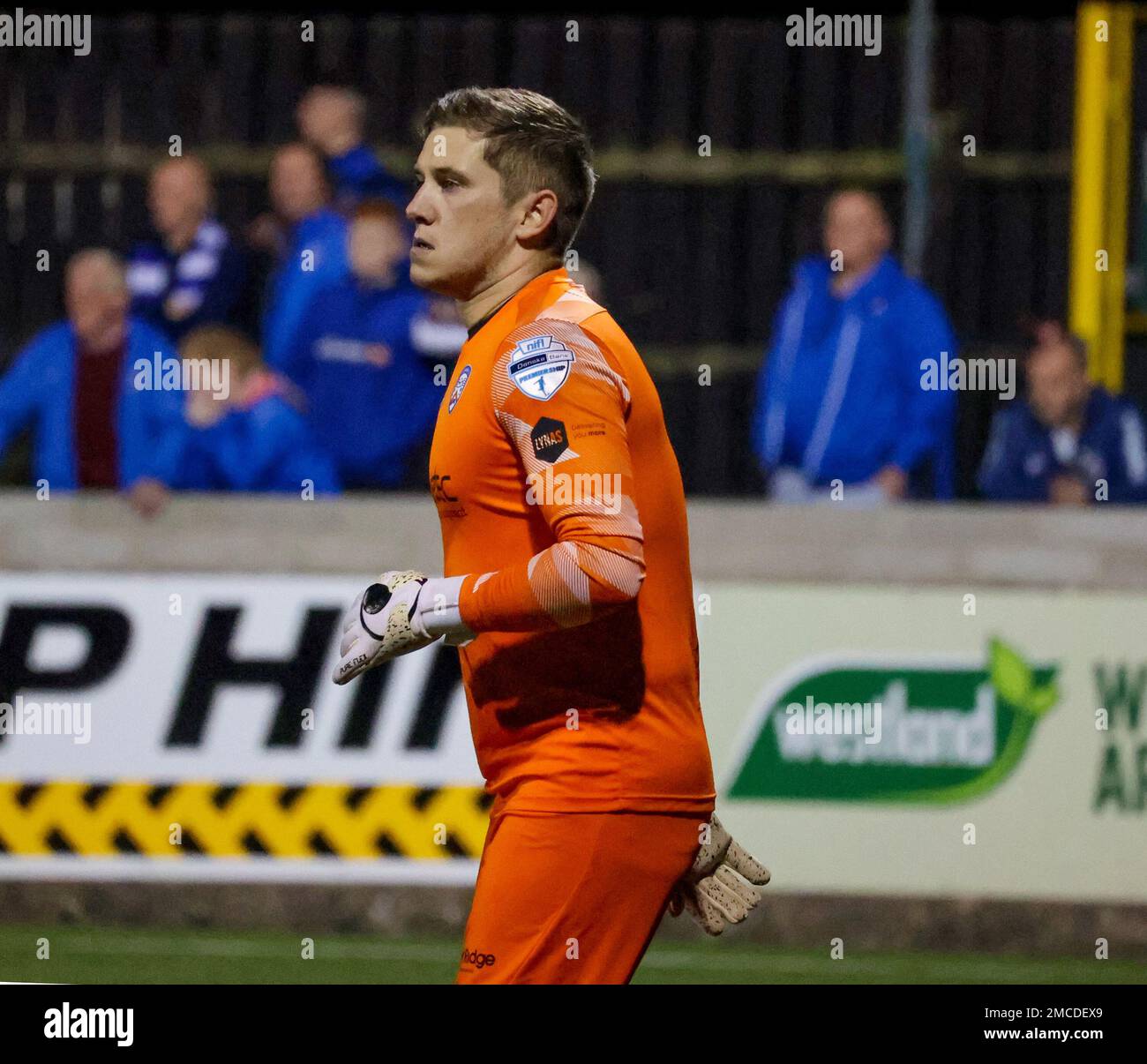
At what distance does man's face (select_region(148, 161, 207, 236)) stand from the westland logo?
3.37 metres

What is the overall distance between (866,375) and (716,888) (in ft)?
17.6

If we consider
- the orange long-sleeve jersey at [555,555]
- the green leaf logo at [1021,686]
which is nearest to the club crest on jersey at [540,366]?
the orange long-sleeve jersey at [555,555]

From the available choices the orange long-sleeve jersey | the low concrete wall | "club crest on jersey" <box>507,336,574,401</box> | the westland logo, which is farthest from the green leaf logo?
"club crest on jersey" <box>507,336,574,401</box>

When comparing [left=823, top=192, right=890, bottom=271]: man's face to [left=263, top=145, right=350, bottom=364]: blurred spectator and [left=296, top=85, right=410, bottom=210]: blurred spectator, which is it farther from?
[left=263, top=145, right=350, bottom=364]: blurred spectator

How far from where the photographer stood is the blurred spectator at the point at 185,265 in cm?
955

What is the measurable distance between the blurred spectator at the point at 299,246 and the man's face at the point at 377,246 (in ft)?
0.43

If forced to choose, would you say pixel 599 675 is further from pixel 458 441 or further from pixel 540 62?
pixel 540 62

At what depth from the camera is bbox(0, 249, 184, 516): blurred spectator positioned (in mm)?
9312

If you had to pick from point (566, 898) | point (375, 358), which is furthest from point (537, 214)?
point (375, 358)

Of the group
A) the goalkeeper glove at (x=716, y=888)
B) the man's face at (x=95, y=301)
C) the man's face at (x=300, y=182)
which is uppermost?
the man's face at (x=300, y=182)

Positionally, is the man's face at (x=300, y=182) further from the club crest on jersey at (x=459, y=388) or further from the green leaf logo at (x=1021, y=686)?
the club crest on jersey at (x=459, y=388)

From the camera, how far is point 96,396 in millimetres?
9430
